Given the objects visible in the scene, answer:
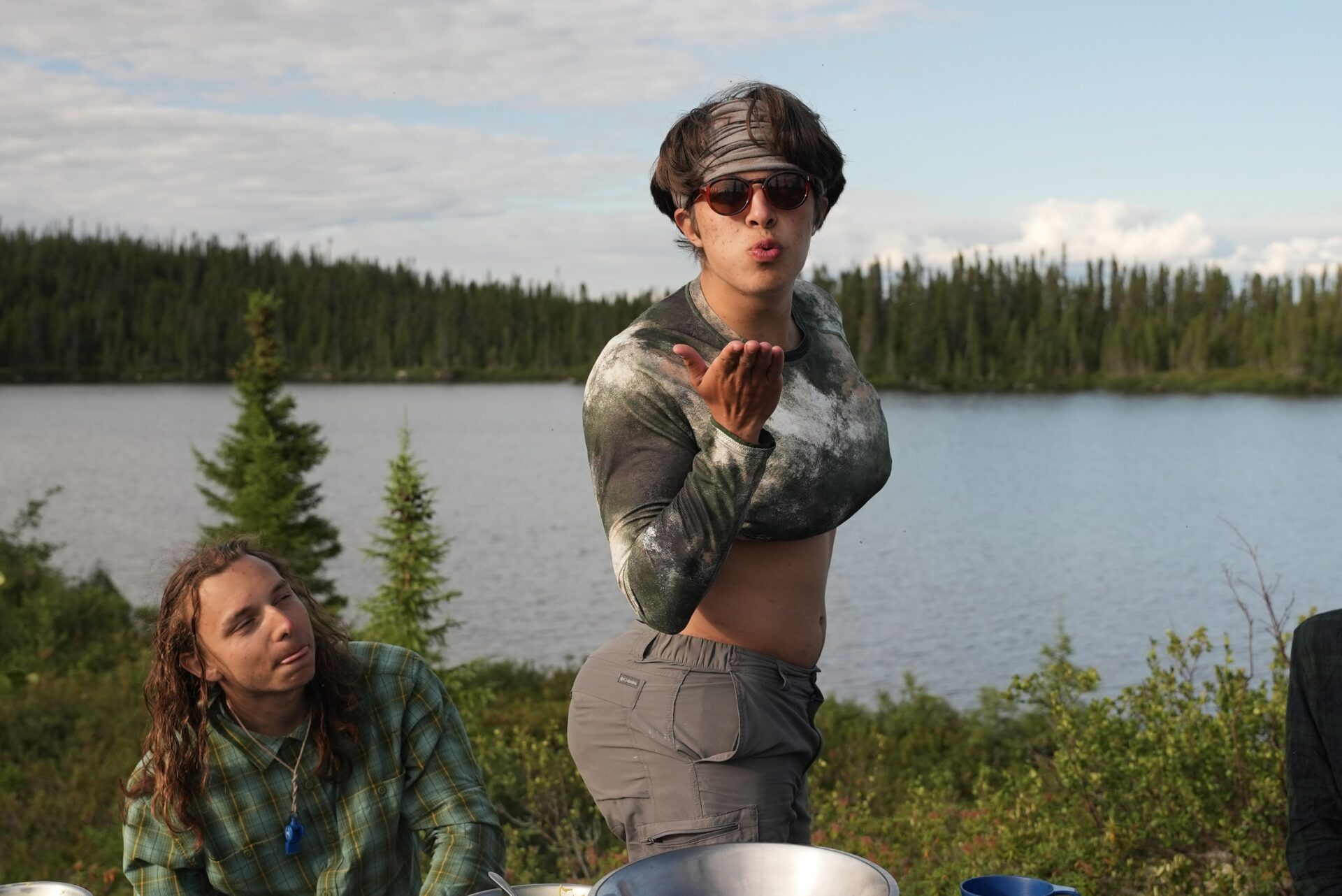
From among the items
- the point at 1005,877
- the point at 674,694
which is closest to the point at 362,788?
the point at 674,694

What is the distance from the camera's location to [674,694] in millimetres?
2541

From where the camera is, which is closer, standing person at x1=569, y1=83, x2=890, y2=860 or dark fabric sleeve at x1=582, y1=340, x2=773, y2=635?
dark fabric sleeve at x1=582, y1=340, x2=773, y2=635

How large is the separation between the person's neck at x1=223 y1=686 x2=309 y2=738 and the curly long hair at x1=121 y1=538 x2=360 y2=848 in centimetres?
4

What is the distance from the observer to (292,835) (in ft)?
10.1

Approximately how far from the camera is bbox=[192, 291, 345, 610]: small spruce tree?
20.4 meters

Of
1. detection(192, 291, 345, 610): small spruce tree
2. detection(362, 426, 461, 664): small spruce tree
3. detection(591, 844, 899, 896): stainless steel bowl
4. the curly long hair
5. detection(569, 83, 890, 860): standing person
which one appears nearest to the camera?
detection(591, 844, 899, 896): stainless steel bowl

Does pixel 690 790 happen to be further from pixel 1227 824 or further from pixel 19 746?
pixel 19 746

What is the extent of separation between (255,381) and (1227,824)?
1743 centimetres

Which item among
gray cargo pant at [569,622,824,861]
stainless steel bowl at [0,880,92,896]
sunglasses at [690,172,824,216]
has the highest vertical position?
sunglasses at [690,172,824,216]

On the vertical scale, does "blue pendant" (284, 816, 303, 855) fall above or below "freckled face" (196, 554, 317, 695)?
below

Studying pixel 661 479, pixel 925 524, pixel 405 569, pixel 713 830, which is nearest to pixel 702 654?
pixel 713 830

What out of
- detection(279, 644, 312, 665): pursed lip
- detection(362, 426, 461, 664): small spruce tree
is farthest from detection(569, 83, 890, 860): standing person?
detection(362, 426, 461, 664): small spruce tree

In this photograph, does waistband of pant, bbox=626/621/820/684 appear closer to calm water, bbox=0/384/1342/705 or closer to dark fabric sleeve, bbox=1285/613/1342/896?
dark fabric sleeve, bbox=1285/613/1342/896

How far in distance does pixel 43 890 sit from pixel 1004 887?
1.66 m
